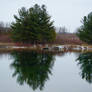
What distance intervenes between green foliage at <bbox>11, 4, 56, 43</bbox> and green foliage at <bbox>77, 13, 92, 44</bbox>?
5657 millimetres

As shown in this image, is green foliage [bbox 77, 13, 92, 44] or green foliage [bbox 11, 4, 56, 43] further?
green foliage [bbox 77, 13, 92, 44]

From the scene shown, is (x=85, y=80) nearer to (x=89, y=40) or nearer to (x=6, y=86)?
(x=6, y=86)

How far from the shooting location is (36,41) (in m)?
31.2

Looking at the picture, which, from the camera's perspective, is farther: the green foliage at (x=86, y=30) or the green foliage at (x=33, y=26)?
the green foliage at (x=86, y=30)

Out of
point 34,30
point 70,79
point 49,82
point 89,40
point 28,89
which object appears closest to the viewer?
point 28,89

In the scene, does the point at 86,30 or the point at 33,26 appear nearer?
the point at 33,26

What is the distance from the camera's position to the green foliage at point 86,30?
111 ft

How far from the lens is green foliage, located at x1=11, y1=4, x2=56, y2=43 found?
98.8ft

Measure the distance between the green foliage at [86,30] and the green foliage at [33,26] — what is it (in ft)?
18.6

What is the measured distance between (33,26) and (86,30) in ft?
30.9

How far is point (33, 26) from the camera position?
30016 millimetres

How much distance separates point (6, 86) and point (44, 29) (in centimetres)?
2328

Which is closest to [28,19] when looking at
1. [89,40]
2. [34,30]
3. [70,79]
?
[34,30]

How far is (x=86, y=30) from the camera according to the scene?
34.0 m
